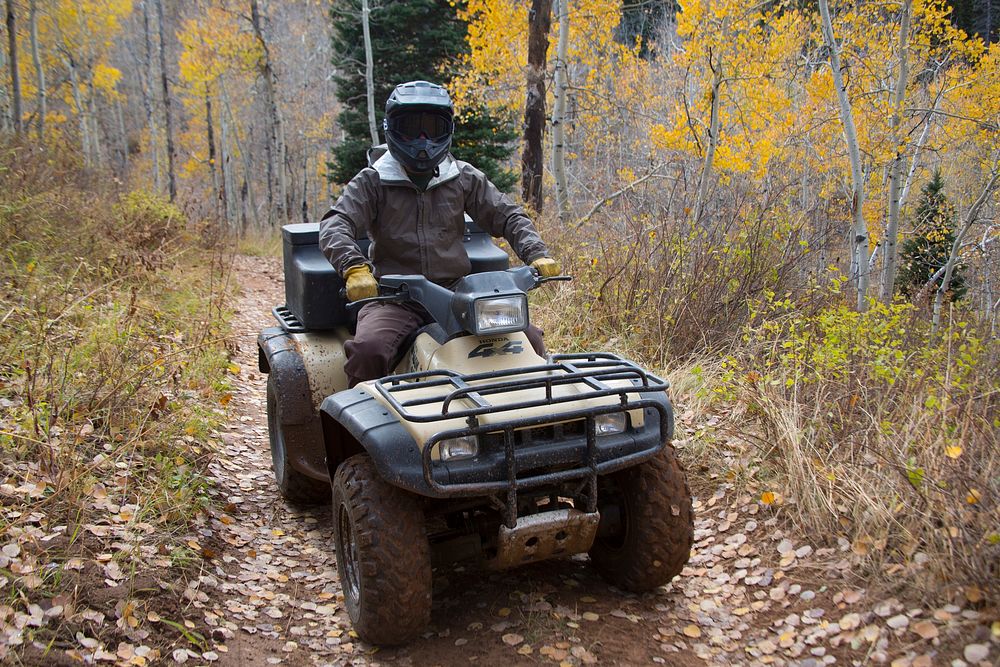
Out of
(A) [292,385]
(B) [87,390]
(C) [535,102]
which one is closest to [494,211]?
(A) [292,385]

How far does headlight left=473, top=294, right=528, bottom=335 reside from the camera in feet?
10.5

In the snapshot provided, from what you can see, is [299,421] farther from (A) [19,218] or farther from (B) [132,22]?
(B) [132,22]

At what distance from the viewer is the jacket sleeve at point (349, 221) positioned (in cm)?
370

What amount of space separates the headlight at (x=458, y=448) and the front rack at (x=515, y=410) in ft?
0.27

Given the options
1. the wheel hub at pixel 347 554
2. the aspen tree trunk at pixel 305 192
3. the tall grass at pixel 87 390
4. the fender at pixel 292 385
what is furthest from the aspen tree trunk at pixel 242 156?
the wheel hub at pixel 347 554

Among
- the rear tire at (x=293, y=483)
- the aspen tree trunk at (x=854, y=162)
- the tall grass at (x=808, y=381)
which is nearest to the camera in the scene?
the tall grass at (x=808, y=381)

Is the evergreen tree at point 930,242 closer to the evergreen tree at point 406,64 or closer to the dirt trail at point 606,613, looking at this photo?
the evergreen tree at point 406,64

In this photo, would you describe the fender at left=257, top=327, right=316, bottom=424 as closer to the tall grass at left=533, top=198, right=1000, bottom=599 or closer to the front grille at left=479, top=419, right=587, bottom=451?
the front grille at left=479, top=419, right=587, bottom=451

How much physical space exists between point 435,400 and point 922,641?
6.41 feet

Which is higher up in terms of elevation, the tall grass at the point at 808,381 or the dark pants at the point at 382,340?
the dark pants at the point at 382,340

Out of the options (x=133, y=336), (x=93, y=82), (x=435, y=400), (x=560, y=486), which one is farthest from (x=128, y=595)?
(x=93, y=82)

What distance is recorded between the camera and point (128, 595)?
3.19m

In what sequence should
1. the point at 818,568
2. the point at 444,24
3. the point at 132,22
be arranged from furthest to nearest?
the point at 132,22, the point at 444,24, the point at 818,568

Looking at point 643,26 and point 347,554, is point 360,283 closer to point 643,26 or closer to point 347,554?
point 347,554
